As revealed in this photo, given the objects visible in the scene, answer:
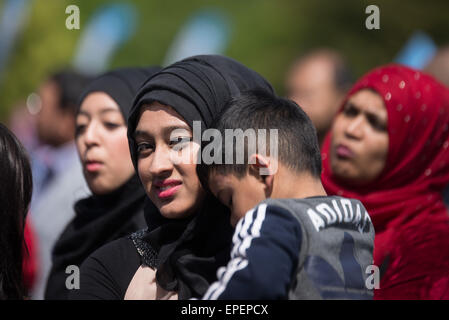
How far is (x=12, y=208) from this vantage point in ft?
8.93

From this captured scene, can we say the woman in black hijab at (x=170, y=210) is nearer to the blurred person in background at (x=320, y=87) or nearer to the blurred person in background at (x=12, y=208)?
the blurred person in background at (x=12, y=208)

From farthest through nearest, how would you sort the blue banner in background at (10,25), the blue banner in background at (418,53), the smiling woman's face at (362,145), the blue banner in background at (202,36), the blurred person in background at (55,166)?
the blue banner in background at (10,25), the blue banner in background at (202,36), the blue banner in background at (418,53), the blurred person in background at (55,166), the smiling woman's face at (362,145)

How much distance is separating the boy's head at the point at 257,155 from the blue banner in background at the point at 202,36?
8508mm

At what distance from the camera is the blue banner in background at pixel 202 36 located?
11.1m

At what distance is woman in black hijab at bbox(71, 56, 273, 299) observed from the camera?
2564mm

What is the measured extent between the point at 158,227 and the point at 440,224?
5.17 feet

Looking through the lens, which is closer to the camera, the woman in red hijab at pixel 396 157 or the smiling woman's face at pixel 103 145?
the woman in red hijab at pixel 396 157

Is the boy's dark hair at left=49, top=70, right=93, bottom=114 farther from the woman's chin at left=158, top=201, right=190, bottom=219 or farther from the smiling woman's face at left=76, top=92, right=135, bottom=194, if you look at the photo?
the woman's chin at left=158, top=201, right=190, bottom=219

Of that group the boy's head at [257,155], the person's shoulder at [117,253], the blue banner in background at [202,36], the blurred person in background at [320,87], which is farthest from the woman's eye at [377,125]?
the blue banner in background at [202,36]

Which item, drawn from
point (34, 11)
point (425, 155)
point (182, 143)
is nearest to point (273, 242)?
point (182, 143)

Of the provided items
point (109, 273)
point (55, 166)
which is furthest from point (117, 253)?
point (55, 166)

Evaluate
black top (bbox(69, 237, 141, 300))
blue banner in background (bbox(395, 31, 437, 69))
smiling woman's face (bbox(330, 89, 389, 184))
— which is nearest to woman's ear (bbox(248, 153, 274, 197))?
black top (bbox(69, 237, 141, 300))
